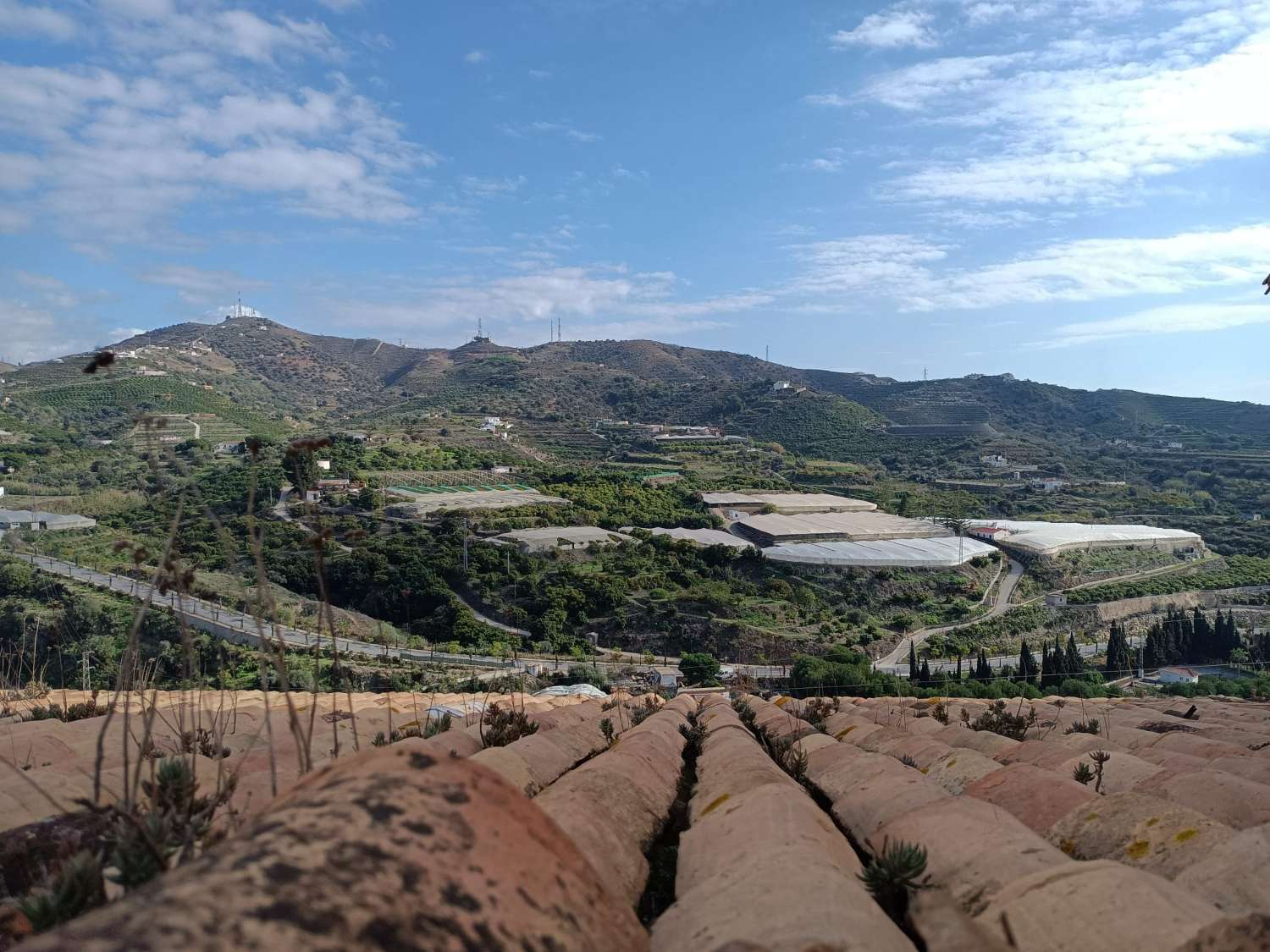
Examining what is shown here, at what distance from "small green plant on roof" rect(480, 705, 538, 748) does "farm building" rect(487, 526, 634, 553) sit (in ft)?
120

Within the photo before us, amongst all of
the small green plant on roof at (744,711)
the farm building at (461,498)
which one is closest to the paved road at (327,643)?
the small green plant on roof at (744,711)

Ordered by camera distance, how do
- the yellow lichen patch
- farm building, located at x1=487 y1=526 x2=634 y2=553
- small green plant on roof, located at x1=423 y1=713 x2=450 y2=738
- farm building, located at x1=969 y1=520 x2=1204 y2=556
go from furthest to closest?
farm building, located at x1=969 y1=520 x2=1204 y2=556 → farm building, located at x1=487 y1=526 x2=634 y2=553 → small green plant on roof, located at x1=423 y1=713 x2=450 y2=738 → the yellow lichen patch

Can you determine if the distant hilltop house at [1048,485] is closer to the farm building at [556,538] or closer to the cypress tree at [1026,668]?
the farm building at [556,538]

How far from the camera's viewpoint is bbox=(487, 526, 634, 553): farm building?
45375 mm

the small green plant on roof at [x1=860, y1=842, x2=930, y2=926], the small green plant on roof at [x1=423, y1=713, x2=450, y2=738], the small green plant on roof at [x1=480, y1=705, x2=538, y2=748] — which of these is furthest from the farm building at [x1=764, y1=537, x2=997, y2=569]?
the small green plant on roof at [x1=860, y1=842, x2=930, y2=926]

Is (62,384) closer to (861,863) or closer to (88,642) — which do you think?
A: (88,642)

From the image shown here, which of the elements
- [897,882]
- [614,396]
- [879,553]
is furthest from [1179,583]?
[614,396]

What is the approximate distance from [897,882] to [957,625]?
1560 inches

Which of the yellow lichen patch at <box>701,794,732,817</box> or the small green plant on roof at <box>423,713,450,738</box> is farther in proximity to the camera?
the small green plant on roof at <box>423,713,450,738</box>

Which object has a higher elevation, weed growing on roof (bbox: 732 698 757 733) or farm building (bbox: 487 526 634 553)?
weed growing on roof (bbox: 732 698 757 733)

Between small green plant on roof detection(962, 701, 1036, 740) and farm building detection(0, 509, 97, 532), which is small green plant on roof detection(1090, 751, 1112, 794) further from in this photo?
farm building detection(0, 509, 97, 532)

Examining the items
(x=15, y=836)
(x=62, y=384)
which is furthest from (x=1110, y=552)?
(x=62, y=384)

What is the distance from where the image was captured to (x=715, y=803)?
16.9 feet

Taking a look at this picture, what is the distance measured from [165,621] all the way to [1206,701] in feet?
92.7
